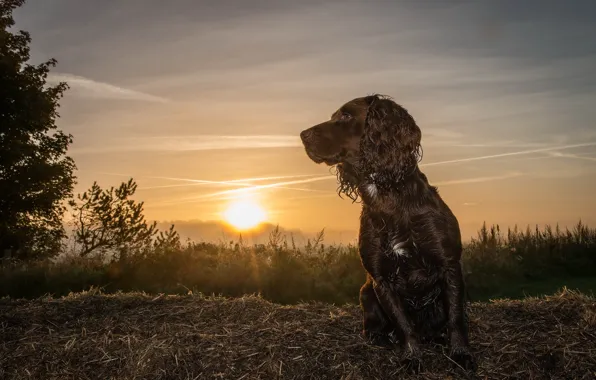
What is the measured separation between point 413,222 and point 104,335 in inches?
152

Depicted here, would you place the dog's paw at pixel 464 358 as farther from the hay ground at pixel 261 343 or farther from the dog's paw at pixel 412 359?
the dog's paw at pixel 412 359

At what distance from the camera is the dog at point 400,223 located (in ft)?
17.1

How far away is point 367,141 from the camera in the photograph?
215 inches

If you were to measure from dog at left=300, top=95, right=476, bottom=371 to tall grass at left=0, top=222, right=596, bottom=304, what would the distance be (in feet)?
16.6

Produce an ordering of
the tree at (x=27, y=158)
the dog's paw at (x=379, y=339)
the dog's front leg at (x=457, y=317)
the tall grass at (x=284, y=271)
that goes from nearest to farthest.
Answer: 1. the dog's front leg at (x=457, y=317)
2. the dog's paw at (x=379, y=339)
3. the tall grass at (x=284, y=271)
4. the tree at (x=27, y=158)

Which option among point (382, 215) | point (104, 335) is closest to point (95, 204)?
point (104, 335)

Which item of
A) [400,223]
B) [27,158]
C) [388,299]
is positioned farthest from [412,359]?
[27,158]

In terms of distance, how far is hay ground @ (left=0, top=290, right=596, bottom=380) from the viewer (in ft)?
18.1

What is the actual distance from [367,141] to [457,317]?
182cm

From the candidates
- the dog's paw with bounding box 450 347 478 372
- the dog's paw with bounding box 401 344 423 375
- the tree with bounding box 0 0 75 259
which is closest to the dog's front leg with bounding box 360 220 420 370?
the dog's paw with bounding box 401 344 423 375

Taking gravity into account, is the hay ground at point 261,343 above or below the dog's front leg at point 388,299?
below

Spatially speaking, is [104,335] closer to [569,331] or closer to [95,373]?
[95,373]

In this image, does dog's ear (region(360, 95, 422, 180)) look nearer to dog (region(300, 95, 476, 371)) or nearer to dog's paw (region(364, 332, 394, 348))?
dog (region(300, 95, 476, 371))

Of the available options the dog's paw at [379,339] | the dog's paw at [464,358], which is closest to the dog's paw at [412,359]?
the dog's paw at [464,358]
